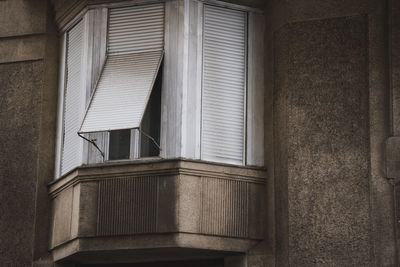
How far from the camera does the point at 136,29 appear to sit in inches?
663

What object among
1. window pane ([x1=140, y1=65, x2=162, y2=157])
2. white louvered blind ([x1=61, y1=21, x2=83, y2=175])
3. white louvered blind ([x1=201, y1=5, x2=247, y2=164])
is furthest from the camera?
white louvered blind ([x1=61, y1=21, x2=83, y2=175])

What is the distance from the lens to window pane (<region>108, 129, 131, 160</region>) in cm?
1631

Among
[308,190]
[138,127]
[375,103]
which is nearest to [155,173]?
[138,127]

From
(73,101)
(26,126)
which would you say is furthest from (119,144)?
(26,126)

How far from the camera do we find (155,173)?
15.8 meters

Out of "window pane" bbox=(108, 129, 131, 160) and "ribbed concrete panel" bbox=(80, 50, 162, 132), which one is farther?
"window pane" bbox=(108, 129, 131, 160)

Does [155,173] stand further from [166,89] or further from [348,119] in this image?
[348,119]

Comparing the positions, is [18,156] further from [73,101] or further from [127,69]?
[127,69]

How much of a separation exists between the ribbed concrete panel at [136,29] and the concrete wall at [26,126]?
1.54 metres

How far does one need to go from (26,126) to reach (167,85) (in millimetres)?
2817

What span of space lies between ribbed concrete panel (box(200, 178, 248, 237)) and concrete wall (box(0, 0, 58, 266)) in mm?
3015

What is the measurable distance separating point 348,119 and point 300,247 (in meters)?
2.08

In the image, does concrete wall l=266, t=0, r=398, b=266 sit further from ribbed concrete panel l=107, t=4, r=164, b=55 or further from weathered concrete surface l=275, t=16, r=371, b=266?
ribbed concrete panel l=107, t=4, r=164, b=55

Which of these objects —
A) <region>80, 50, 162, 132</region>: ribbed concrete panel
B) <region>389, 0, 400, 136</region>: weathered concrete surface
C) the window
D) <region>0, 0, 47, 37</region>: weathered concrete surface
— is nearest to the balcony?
the window
